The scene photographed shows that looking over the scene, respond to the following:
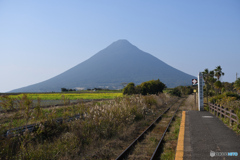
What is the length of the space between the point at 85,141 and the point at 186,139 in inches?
155

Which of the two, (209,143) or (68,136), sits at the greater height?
(68,136)

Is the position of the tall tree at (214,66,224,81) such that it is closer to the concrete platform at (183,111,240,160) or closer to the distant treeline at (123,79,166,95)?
the distant treeline at (123,79,166,95)

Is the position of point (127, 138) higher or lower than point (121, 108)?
lower

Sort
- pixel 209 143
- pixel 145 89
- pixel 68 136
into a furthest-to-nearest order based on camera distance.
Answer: pixel 145 89 < pixel 68 136 < pixel 209 143

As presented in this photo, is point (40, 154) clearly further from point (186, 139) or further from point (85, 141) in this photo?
point (186, 139)

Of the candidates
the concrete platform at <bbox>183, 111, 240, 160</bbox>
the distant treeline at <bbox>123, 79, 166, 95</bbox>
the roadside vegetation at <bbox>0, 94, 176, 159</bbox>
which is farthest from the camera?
the distant treeline at <bbox>123, 79, 166, 95</bbox>

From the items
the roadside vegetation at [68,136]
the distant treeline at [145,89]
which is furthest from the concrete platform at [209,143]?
the distant treeline at [145,89]

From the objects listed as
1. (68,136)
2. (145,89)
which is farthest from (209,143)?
(145,89)

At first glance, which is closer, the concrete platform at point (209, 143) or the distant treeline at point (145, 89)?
the concrete platform at point (209, 143)

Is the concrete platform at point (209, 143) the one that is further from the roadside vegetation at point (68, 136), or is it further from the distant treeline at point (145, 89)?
the distant treeline at point (145, 89)

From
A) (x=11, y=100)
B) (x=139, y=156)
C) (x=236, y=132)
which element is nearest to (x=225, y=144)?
(x=236, y=132)

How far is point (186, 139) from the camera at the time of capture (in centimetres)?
866

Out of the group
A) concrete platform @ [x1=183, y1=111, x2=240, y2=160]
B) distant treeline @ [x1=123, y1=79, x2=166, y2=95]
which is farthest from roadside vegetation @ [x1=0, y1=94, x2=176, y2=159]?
distant treeline @ [x1=123, y1=79, x2=166, y2=95]

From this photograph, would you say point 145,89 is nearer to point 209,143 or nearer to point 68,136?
point 68,136
